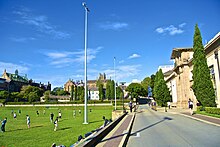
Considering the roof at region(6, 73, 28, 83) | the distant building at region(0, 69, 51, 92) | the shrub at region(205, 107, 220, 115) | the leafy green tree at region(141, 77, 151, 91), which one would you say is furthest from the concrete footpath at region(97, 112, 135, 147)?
the roof at region(6, 73, 28, 83)

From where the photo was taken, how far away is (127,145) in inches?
398

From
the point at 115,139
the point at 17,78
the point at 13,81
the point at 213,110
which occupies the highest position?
the point at 17,78

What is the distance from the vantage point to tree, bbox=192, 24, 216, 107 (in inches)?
1056

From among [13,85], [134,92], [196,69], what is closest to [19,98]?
[13,85]

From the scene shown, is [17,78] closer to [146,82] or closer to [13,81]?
[13,81]

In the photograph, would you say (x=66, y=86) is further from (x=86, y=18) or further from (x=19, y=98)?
(x=86, y=18)

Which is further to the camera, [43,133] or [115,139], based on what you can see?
[43,133]

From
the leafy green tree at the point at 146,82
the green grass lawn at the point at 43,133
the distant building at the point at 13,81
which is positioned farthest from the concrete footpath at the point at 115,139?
the distant building at the point at 13,81

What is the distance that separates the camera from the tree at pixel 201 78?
88.0 ft

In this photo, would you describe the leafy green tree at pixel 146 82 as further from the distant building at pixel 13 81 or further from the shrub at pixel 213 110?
the shrub at pixel 213 110

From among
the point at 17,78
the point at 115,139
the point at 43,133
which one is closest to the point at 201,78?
the point at 115,139

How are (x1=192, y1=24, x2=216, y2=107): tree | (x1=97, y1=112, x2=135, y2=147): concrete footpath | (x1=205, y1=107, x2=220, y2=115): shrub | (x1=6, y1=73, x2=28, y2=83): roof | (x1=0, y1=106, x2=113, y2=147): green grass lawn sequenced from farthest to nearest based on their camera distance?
(x1=6, y1=73, x2=28, y2=83): roof → (x1=192, y1=24, x2=216, y2=107): tree → (x1=205, y1=107, x2=220, y2=115): shrub → (x1=0, y1=106, x2=113, y2=147): green grass lawn → (x1=97, y1=112, x2=135, y2=147): concrete footpath

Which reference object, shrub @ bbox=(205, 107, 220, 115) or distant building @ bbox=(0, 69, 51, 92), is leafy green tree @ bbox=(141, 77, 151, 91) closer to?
distant building @ bbox=(0, 69, 51, 92)

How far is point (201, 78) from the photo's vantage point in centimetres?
2762
